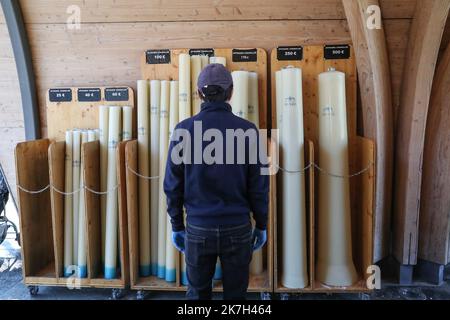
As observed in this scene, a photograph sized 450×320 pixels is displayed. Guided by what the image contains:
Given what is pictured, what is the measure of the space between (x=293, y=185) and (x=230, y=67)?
1077 mm

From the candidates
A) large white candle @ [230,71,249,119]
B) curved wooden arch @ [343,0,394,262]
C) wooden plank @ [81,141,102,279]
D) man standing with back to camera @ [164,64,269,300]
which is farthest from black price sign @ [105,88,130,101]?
curved wooden arch @ [343,0,394,262]

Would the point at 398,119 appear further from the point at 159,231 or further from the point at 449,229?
the point at 159,231

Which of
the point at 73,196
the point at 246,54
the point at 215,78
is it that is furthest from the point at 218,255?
the point at 246,54

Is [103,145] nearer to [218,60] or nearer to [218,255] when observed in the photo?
[218,60]

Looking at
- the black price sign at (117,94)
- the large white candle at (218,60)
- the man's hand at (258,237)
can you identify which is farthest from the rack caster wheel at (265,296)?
the black price sign at (117,94)

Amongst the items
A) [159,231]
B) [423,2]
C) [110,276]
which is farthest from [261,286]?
[423,2]

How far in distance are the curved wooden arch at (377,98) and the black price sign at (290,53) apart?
1.34 feet

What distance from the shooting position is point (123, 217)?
2.59m

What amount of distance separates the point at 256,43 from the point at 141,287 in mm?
2100

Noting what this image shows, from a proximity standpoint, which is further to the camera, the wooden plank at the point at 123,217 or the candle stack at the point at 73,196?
the candle stack at the point at 73,196

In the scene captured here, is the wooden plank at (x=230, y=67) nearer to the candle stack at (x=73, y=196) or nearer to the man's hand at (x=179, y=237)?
the candle stack at (x=73, y=196)

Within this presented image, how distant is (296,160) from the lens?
2.55m

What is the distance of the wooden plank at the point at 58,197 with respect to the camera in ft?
8.63

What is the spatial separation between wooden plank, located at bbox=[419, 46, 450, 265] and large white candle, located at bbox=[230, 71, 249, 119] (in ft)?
4.81
